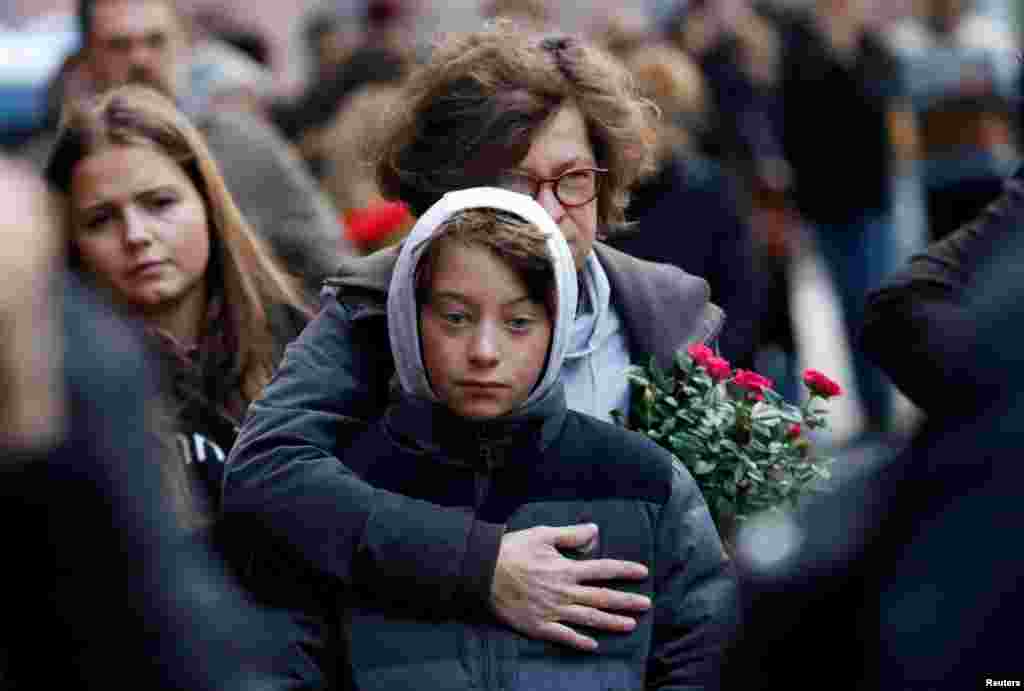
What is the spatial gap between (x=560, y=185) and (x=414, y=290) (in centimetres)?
46

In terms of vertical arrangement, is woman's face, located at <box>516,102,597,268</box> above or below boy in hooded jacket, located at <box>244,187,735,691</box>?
above

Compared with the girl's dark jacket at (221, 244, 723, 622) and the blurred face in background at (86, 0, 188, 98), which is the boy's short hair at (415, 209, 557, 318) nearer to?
the girl's dark jacket at (221, 244, 723, 622)

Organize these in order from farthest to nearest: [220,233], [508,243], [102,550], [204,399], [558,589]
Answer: [220,233], [204,399], [508,243], [558,589], [102,550]

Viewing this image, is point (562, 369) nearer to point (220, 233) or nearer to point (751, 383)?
point (751, 383)

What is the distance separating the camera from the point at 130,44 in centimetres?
655

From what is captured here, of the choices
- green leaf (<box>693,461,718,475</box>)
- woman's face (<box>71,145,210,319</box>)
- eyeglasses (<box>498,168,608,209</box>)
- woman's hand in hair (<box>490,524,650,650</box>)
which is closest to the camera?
woman's hand in hair (<box>490,524,650,650</box>)

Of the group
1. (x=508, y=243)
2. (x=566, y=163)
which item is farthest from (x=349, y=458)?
(x=566, y=163)

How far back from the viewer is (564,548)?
3777 mm

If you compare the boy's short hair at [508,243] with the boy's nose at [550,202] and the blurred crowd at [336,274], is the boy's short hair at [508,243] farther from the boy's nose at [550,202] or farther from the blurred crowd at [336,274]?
the blurred crowd at [336,274]

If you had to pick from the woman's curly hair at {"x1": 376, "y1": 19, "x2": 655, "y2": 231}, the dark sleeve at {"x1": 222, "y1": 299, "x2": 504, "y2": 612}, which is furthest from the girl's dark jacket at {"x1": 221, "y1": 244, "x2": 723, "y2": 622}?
the woman's curly hair at {"x1": 376, "y1": 19, "x2": 655, "y2": 231}

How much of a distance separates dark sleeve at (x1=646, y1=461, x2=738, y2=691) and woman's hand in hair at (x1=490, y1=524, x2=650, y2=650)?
2.5 inches

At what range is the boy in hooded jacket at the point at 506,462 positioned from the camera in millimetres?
3750

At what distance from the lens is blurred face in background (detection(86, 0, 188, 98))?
6.49 meters

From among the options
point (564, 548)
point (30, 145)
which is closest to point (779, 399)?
point (564, 548)
